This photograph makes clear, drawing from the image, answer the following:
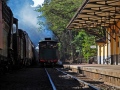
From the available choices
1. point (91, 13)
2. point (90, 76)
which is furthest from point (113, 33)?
point (90, 76)

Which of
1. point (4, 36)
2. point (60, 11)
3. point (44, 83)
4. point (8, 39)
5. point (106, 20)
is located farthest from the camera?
point (60, 11)

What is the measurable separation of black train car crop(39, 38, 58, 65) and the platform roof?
7.16 m

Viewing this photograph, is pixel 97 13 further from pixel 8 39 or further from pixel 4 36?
pixel 4 36

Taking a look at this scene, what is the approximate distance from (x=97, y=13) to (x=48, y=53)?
14.0 m

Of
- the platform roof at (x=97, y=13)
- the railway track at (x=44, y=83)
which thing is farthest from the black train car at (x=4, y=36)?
the platform roof at (x=97, y=13)

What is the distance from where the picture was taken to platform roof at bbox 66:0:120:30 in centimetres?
2091

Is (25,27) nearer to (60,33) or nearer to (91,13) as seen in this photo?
(60,33)

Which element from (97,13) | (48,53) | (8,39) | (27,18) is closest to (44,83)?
(8,39)

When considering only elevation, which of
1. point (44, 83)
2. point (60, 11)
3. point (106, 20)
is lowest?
point (44, 83)

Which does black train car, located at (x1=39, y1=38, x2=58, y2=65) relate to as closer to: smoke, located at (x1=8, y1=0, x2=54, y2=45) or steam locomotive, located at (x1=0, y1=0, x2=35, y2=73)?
steam locomotive, located at (x1=0, y1=0, x2=35, y2=73)

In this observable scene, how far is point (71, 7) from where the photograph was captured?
48.8 meters

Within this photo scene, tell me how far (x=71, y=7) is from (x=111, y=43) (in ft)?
64.4

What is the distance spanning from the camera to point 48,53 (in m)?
37.9

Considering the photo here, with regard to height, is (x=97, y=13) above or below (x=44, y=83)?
above
